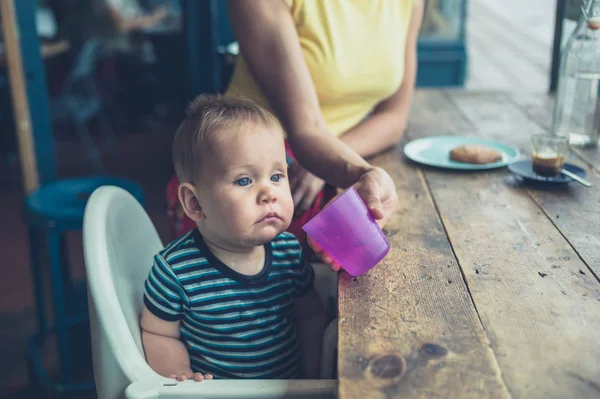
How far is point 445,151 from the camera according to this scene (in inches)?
66.3

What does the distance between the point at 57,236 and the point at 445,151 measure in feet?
3.89

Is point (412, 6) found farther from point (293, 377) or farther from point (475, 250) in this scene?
point (293, 377)

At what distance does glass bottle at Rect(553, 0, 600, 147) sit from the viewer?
1.57m

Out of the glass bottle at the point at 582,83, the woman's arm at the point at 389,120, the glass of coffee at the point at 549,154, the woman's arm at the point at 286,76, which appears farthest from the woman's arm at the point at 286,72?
the glass bottle at the point at 582,83

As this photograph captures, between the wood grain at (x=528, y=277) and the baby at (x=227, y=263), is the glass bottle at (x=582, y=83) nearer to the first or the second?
the wood grain at (x=528, y=277)

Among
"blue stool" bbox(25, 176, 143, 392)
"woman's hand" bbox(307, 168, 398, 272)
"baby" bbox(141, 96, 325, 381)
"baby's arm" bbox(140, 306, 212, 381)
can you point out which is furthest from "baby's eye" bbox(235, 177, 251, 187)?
"blue stool" bbox(25, 176, 143, 392)

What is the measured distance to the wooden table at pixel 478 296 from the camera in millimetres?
771

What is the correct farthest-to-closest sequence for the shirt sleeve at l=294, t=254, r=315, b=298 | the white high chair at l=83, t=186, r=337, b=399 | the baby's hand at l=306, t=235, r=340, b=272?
the shirt sleeve at l=294, t=254, r=315, b=298
the baby's hand at l=306, t=235, r=340, b=272
the white high chair at l=83, t=186, r=337, b=399

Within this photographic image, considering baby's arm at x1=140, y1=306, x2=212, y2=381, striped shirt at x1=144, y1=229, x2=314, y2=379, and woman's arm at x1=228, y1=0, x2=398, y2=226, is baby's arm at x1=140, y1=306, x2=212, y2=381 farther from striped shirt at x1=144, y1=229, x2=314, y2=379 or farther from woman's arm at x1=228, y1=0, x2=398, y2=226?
woman's arm at x1=228, y1=0, x2=398, y2=226

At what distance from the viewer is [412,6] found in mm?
1744

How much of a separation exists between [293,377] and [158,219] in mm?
2849

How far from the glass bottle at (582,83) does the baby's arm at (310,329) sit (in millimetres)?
885

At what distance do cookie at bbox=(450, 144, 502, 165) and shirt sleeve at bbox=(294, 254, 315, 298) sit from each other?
53 centimetres

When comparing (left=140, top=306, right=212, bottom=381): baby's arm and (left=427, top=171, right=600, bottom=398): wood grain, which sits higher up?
(left=427, top=171, right=600, bottom=398): wood grain
